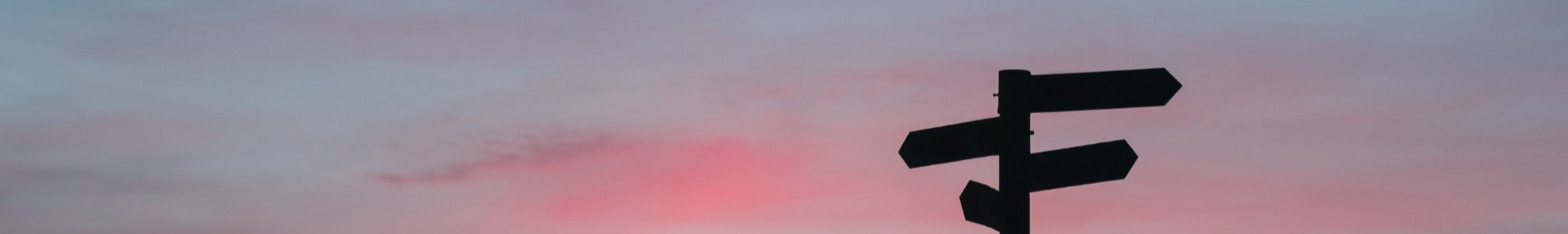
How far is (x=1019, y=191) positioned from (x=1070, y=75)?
1.97ft

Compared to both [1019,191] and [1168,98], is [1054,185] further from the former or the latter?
[1168,98]

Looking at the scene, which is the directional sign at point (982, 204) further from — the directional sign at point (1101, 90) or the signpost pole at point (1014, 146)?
the directional sign at point (1101, 90)

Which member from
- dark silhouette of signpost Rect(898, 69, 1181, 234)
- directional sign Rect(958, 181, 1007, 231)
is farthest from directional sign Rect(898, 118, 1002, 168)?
directional sign Rect(958, 181, 1007, 231)

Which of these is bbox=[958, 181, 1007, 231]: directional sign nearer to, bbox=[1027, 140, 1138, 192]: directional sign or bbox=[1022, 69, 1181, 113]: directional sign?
bbox=[1027, 140, 1138, 192]: directional sign

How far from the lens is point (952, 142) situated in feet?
16.4

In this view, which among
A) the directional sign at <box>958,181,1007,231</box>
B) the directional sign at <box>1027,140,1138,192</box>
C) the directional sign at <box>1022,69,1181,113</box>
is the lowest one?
the directional sign at <box>958,181,1007,231</box>

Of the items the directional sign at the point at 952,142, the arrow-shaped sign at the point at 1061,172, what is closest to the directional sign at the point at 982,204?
the arrow-shaped sign at the point at 1061,172

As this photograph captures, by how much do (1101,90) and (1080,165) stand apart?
0.38 m

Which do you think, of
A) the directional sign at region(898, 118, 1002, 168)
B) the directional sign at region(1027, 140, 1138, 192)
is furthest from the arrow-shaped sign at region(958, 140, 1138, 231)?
the directional sign at region(898, 118, 1002, 168)

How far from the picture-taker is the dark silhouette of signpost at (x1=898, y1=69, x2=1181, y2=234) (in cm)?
483

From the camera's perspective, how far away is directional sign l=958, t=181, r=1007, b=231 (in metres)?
4.88

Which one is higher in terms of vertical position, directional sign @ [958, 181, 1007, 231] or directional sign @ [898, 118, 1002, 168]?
directional sign @ [898, 118, 1002, 168]

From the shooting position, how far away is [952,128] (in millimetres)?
4988

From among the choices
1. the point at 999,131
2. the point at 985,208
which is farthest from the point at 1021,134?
the point at 985,208
